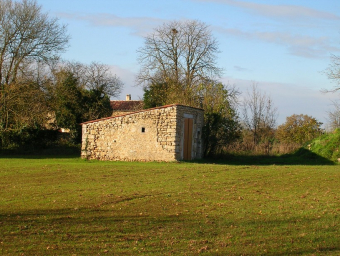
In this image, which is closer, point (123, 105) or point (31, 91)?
point (31, 91)

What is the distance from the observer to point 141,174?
1767 centimetres

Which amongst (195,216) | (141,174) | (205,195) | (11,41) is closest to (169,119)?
(141,174)

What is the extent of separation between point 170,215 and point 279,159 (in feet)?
63.6

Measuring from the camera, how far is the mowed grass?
7676 mm

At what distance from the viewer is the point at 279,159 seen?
28094 mm

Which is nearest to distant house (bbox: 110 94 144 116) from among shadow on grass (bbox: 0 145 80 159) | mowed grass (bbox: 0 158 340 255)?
shadow on grass (bbox: 0 145 80 159)

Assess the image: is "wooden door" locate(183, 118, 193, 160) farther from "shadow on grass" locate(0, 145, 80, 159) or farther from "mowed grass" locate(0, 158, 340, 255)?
"shadow on grass" locate(0, 145, 80, 159)

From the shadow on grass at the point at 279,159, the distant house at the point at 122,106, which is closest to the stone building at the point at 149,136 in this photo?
the shadow on grass at the point at 279,159

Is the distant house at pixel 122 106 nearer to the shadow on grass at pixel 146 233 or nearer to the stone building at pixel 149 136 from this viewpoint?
the stone building at pixel 149 136

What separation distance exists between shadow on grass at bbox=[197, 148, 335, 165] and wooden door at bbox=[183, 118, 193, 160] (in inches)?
35.8

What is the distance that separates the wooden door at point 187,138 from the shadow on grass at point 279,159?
909mm

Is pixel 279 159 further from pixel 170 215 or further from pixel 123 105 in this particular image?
pixel 123 105

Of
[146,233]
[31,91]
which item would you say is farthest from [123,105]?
[146,233]

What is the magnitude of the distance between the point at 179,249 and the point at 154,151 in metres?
17.0
